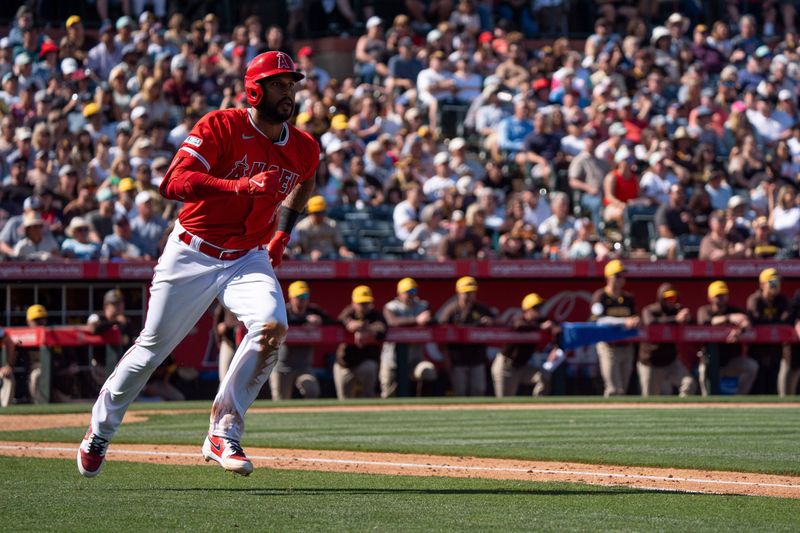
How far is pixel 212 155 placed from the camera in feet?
23.6

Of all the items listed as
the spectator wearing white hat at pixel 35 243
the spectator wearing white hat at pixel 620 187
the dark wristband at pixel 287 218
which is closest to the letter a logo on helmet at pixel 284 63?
the dark wristband at pixel 287 218

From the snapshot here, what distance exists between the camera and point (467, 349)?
55.2 ft

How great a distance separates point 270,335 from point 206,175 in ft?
2.86

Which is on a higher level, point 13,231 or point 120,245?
point 13,231

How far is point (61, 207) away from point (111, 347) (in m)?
1.89

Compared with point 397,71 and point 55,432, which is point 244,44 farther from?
point 55,432

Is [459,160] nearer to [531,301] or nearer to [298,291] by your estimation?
[531,301]

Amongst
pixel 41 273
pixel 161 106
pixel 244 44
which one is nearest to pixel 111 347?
pixel 41 273

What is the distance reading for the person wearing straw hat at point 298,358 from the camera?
1644cm

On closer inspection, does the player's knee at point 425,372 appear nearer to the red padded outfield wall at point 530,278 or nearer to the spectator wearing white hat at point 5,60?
the red padded outfield wall at point 530,278

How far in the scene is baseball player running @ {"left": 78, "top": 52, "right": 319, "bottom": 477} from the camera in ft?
23.7

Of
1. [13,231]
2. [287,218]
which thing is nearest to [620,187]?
[13,231]

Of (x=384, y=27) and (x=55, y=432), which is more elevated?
(x=384, y=27)

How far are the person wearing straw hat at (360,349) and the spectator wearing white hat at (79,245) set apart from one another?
2.93 m
